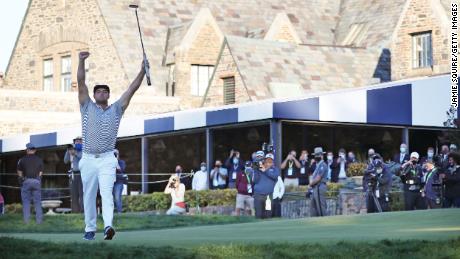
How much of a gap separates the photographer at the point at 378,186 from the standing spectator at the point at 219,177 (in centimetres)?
843

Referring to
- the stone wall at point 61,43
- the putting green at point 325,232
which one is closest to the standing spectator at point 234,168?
the putting green at point 325,232

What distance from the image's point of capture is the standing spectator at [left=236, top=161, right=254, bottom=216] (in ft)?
111

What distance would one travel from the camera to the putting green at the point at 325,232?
17.0 meters

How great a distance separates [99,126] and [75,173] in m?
14.0

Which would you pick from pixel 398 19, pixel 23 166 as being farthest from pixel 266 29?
pixel 23 166

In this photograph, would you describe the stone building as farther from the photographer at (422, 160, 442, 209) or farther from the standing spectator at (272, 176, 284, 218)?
→ the photographer at (422, 160, 442, 209)

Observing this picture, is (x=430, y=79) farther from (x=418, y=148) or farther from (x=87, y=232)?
(x=87, y=232)

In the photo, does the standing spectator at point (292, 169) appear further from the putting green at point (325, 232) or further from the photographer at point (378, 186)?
the putting green at point (325, 232)

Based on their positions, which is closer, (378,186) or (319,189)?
(319,189)

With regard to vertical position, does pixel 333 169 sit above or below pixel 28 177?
above

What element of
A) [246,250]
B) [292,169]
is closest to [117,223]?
[246,250]

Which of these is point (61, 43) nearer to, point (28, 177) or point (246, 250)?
point (28, 177)

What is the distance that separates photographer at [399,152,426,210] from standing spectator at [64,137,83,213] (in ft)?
23.7

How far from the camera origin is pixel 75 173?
3105cm
